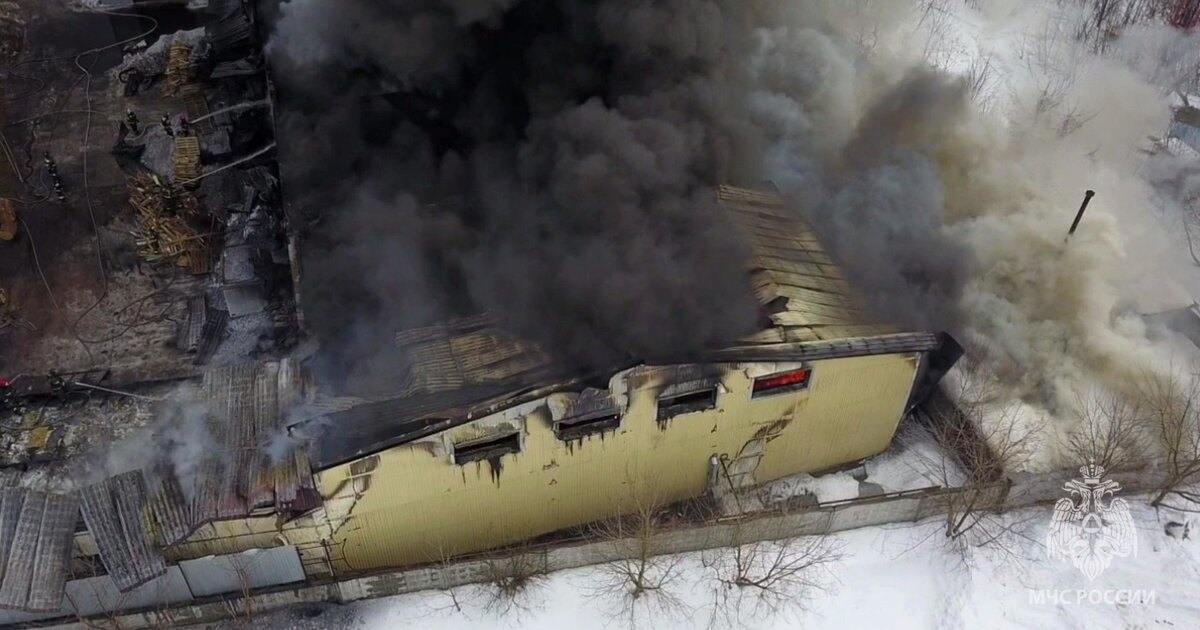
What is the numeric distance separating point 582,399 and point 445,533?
142 inches

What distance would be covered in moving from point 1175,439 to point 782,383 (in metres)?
7.39

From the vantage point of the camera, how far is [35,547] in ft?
39.6

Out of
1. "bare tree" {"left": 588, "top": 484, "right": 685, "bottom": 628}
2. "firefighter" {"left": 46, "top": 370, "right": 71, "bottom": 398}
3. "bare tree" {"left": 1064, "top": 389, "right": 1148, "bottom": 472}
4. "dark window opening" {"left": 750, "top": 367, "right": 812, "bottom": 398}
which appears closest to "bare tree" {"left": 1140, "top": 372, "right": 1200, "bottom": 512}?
"bare tree" {"left": 1064, "top": 389, "right": 1148, "bottom": 472}

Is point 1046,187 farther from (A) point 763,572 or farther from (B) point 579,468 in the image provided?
(B) point 579,468

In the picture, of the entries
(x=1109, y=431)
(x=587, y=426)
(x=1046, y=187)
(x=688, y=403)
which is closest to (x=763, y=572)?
(x=688, y=403)

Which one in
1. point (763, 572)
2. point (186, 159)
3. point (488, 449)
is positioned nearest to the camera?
point (488, 449)

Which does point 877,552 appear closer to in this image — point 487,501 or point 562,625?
point 562,625

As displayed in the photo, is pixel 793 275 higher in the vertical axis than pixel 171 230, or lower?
lower

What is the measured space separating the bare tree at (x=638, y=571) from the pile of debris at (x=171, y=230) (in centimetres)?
1224

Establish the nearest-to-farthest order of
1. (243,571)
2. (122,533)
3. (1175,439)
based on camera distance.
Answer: (122,533) < (243,571) < (1175,439)

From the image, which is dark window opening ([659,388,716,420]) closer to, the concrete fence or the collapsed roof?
the collapsed roof

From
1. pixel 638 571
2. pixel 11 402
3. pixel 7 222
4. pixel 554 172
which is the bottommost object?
pixel 638 571

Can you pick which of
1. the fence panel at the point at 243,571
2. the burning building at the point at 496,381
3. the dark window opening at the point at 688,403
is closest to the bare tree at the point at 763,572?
the burning building at the point at 496,381

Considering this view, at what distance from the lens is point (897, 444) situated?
16.5 meters
